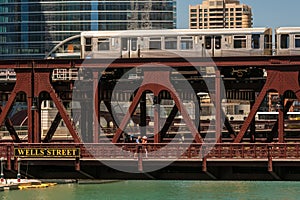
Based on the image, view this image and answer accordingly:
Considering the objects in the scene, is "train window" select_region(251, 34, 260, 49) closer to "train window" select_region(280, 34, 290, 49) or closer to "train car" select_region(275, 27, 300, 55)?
"train car" select_region(275, 27, 300, 55)

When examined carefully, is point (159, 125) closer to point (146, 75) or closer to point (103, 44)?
point (146, 75)

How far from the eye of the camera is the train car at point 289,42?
5225cm

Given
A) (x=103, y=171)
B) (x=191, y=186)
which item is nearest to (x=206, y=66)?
(x=103, y=171)

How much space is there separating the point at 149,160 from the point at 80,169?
3941mm

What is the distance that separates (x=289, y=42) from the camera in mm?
52312

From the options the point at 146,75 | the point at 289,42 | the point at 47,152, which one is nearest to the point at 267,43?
the point at 289,42

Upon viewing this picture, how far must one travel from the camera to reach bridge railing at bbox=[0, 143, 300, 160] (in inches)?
1935

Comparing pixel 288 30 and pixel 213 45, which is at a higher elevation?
pixel 288 30

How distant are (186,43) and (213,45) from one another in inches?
56.1

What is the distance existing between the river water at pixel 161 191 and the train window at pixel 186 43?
43.0 meters

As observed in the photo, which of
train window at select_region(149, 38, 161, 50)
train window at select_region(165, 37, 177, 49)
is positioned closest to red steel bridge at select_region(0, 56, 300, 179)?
train window at select_region(165, 37, 177, 49)

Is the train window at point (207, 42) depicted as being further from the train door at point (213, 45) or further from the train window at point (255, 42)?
the train window at point (255, 42)

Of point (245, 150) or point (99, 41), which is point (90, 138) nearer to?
point (99, 41)

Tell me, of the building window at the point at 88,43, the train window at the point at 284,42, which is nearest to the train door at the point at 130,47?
the building window at the point at 88,43
